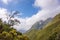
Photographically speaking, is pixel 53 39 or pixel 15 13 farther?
pixel 53 39

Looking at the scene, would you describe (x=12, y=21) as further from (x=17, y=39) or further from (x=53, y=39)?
(x=53, y=39)

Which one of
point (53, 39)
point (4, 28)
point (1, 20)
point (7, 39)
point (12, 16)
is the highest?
point (53, 39)

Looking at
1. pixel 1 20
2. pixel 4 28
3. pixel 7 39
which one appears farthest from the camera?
pixel 1 20

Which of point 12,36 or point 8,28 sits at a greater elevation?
point 8,28

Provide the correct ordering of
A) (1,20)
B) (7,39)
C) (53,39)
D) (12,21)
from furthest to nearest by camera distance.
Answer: (53,39) → (1,20) → (12,21) → (7,39)

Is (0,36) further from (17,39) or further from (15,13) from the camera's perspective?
(15,13)

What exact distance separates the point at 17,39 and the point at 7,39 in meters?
3.45

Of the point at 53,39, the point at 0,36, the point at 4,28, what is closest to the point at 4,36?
the point at 0,36

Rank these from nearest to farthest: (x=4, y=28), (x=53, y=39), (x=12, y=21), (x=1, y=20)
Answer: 1. (x=4, y=28)
2. (x=12, y=21)
3. (x=1, y=20)
4. (x=53, y=39)

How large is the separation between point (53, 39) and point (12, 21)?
3715 inches

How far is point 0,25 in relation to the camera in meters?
56.9

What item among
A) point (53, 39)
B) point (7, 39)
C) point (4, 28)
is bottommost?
point (7, 39)

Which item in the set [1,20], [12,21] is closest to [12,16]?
[12,21]

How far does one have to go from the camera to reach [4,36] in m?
48.4
